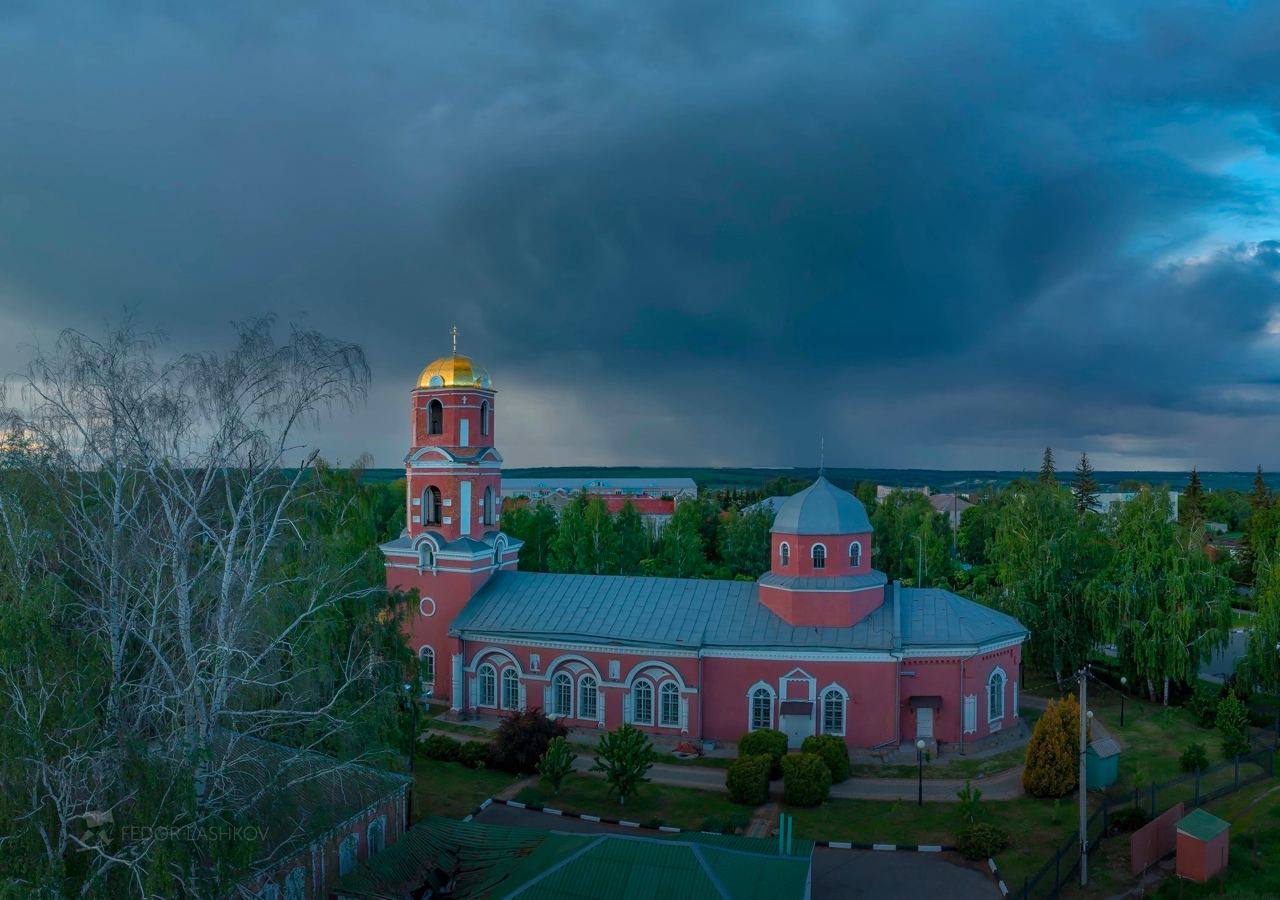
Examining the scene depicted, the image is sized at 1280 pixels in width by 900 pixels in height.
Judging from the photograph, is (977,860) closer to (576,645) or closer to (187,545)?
(576,645)

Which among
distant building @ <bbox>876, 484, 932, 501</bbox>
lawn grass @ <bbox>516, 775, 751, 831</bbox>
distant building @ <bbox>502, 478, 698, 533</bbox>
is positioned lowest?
lawn grass @ <bbox>516, 775, 751, 831</bbox>

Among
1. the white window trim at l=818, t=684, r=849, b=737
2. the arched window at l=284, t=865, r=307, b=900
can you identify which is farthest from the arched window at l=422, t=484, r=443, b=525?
the arched window at l=284, t=865, r=307, b=900

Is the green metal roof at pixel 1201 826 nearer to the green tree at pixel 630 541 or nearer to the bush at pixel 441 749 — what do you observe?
the bush at pixel 441 749

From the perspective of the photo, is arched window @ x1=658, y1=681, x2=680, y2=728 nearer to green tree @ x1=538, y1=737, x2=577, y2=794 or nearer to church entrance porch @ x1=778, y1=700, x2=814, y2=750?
church entrance porch @ x1=778, y1=700, x2=814, y2=750

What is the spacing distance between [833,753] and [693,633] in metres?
6.06

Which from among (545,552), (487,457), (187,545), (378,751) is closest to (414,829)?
(378,751)

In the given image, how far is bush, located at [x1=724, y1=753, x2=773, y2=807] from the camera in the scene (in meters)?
22.8

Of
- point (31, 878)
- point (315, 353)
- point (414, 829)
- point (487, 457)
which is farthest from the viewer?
point (487, 457)

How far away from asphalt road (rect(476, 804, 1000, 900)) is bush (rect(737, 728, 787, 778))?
13.0 ft

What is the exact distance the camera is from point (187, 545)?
14539 mm

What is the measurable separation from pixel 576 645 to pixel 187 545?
15960 mm

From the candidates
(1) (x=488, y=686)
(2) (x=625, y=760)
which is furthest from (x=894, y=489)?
(2) (x=625, y=760)

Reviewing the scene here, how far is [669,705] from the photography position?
28.1 m

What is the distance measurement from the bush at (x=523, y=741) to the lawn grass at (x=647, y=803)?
87cm
